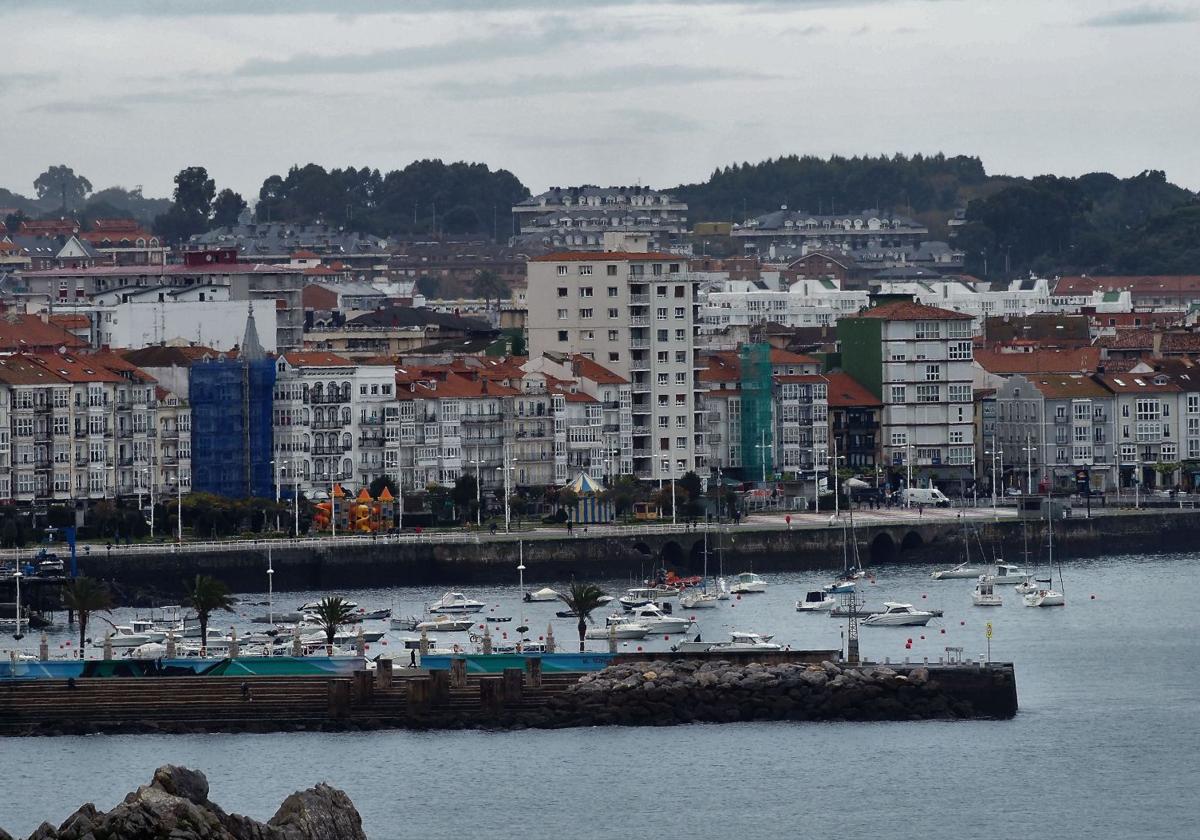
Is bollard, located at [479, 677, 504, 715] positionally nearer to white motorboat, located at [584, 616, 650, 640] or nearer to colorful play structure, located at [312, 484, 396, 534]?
white motorboat, located at [584, 616, 650, 640]

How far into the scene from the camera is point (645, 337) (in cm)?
12838

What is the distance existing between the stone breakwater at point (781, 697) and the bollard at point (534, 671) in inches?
20.4

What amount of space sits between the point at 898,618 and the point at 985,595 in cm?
896

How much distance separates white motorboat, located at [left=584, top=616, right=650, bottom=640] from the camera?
8681 cm

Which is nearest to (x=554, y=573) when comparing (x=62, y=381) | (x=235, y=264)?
(x=62, y=381)

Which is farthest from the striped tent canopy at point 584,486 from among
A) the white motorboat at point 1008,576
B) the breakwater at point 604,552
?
the white motorboat at point 1008,576

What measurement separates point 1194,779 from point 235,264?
9625 centimetres

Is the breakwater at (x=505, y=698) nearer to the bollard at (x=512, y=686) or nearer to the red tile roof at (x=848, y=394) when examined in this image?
the bollard at (x=512, y=686)

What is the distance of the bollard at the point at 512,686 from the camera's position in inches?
2749

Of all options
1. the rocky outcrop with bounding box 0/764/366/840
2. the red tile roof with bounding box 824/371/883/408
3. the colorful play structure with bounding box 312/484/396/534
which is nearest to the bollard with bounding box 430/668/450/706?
the rocky outcrop with bounding box 0/764/366/840

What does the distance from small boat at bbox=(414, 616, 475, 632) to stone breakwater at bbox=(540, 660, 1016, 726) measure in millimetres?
18713

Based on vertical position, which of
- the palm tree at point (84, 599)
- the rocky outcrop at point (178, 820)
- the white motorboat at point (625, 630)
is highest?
the palm tree at point (84, 599)

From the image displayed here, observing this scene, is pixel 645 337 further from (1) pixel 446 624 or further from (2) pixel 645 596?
(1) pixel 446 624

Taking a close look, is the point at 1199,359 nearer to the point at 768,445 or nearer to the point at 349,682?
the point at 768,445
